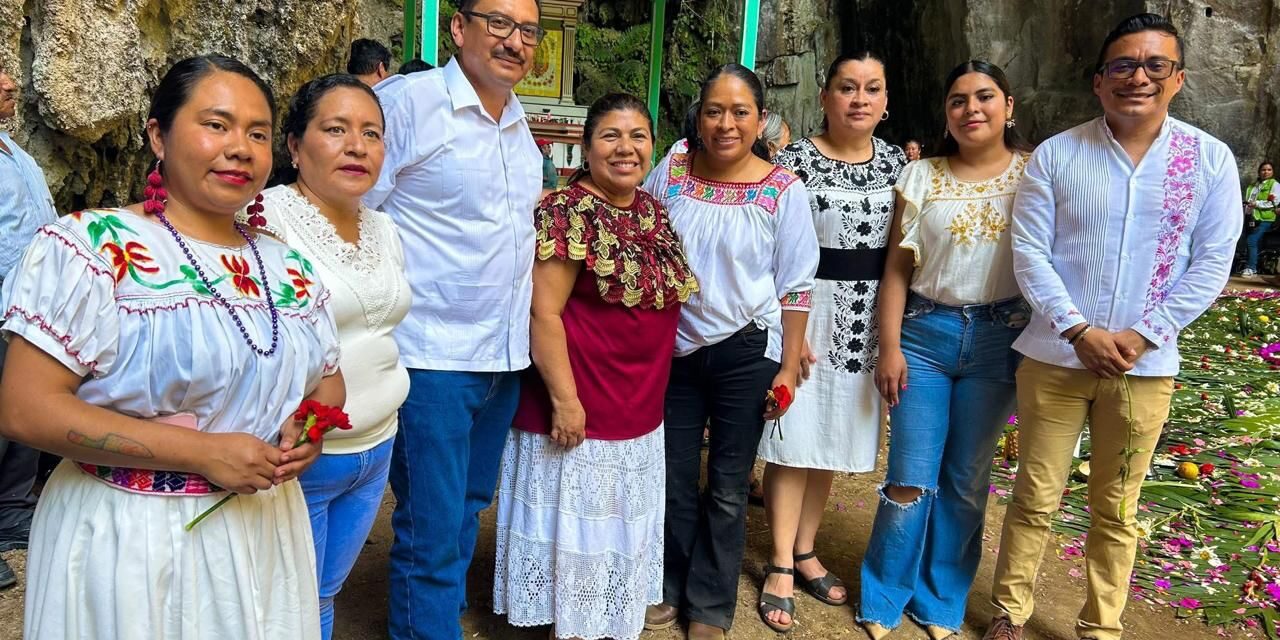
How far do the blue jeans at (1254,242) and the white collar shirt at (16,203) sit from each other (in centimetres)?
1296

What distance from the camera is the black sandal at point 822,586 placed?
3.12 meters

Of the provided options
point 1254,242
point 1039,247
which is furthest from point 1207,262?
point 1254,242

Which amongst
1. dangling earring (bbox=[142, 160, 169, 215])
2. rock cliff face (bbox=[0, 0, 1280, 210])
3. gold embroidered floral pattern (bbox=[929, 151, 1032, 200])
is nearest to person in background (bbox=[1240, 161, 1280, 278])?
rock cliff face (bbox=[0, 0, 1280, 210])

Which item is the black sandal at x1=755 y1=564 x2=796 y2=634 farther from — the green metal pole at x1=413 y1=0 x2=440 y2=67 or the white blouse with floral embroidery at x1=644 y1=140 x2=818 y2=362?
the green metal pole at x1=413 y1=0 x2=440 y2=67

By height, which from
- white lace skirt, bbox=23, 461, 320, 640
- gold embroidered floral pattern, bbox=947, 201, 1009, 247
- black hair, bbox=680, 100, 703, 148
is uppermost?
black hair, bbox=680, 100, 703, 148

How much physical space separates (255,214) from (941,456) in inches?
89.5

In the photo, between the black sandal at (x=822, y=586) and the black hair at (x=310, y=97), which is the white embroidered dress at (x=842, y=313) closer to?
the black sandal at (x=822, y=586)

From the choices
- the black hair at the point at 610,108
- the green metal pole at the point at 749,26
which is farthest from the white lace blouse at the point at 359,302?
the green metal pole at the point at 749,26

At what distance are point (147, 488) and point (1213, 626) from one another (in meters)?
Result: 3.59

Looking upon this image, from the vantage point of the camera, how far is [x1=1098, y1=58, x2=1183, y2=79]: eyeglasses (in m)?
2.47

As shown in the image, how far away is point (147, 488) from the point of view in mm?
1321

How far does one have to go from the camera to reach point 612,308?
7.80 feet

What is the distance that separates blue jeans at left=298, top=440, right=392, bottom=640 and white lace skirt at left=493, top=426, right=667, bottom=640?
560mm

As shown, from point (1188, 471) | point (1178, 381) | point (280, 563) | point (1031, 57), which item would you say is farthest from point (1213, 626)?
point (1031, 57)
